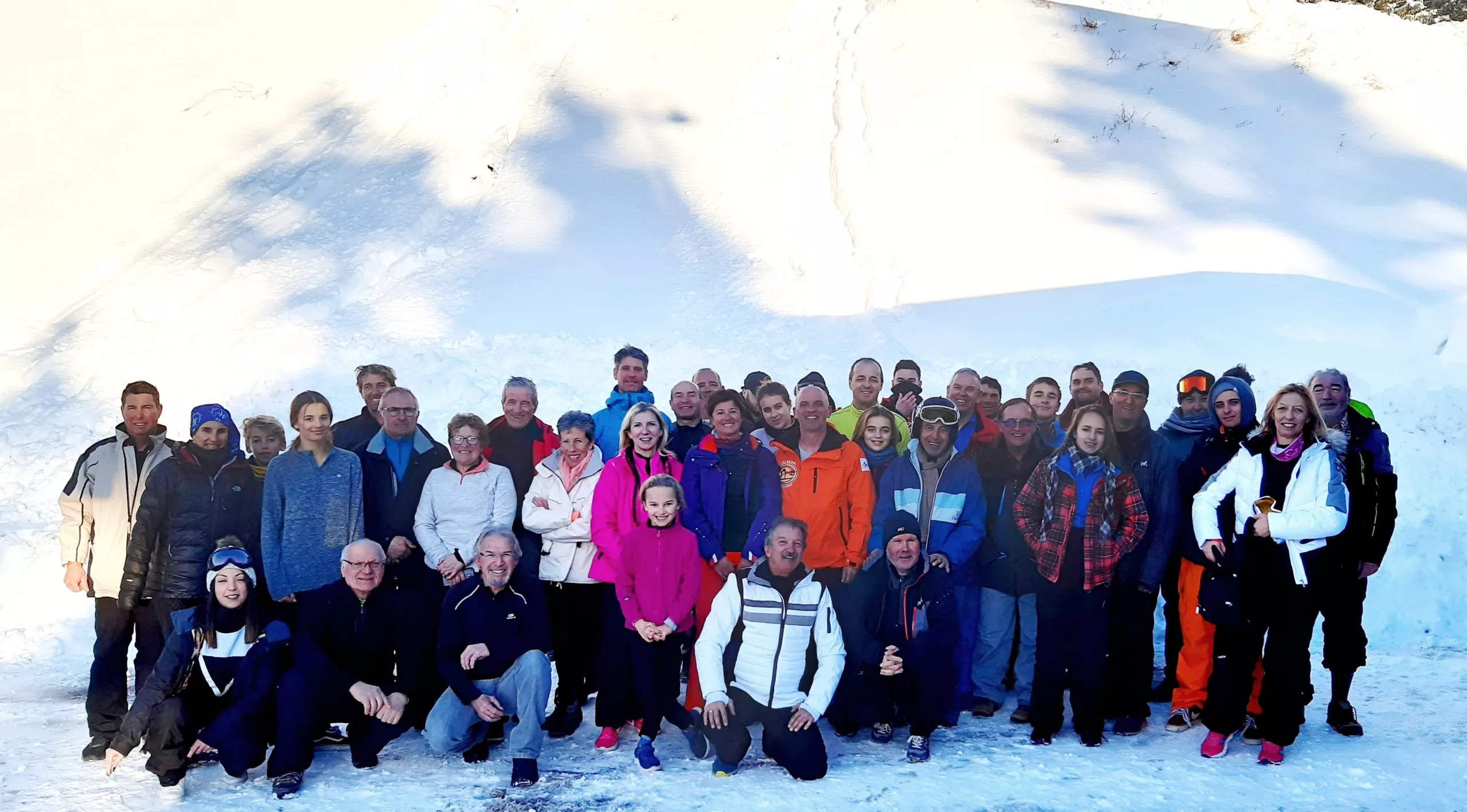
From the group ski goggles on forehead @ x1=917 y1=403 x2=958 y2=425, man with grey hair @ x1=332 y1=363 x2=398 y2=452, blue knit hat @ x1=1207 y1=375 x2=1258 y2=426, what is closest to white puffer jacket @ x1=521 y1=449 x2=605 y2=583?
man with grey hair @ x1=332 y1=363 x2=398 y2=452

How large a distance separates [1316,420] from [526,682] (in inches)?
159

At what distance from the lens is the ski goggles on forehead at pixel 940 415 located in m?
5.70

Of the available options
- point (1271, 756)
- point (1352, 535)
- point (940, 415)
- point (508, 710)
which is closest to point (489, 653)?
point (508, 710)

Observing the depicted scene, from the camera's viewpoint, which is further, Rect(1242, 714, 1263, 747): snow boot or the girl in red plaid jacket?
the girl in red plaid jacket

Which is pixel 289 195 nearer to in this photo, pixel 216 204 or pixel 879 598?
pixel 216 204

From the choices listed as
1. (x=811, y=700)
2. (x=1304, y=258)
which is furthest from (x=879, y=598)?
(x=1304, y=258)

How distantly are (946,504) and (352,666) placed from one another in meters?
3.21

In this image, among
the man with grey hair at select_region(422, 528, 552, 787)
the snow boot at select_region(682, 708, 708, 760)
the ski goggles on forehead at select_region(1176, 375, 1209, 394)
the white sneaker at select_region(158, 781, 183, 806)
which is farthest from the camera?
the ski goggles on forehead at select_region(1176, 375, 1209, 394)

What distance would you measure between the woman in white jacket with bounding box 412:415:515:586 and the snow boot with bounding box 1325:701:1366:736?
451 centimetres

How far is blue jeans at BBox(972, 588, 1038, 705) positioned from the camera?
5844 mm

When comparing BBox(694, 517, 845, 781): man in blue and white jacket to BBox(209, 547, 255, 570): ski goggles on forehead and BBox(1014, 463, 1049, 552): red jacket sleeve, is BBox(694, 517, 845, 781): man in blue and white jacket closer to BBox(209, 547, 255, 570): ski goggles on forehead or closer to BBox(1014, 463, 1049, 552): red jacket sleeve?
BBox(1014, 463, 1049, 552): red jacket sleeve

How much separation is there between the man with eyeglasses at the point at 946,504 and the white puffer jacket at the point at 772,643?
0.64 metres

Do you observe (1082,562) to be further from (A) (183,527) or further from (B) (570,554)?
(A) (183,527)

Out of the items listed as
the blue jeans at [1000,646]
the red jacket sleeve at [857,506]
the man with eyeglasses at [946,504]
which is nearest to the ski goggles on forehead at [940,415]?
the man with eyeglasses at [946,504]
